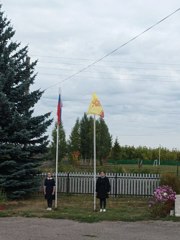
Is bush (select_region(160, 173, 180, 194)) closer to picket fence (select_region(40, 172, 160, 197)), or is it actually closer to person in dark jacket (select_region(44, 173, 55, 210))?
picket fence (select_region(40, 172, 160, 197))

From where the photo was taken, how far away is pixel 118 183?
2478 centimetres

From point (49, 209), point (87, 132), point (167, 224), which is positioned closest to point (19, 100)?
point (49, 209)

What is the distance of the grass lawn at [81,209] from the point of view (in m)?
15.8

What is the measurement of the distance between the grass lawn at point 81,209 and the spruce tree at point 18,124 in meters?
1.10

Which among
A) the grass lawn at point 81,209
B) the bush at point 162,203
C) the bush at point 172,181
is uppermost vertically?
the bush at point 172,181

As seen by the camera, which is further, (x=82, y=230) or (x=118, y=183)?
(x=118, y=183)

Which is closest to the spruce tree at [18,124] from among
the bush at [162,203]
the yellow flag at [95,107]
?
the yellow flag at [95,107]

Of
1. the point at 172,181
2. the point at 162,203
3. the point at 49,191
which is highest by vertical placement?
the point at 172,181

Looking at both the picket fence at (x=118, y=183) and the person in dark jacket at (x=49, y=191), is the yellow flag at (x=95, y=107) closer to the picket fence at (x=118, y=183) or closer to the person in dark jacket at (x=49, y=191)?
the person in dark jacket at (x=49, y=191)

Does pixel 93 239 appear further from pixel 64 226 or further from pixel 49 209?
pixel 49 209

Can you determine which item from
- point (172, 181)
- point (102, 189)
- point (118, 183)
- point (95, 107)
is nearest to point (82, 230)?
point (102, 189)

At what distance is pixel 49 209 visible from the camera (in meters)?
18.5

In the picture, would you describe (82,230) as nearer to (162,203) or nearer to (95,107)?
(162,203)

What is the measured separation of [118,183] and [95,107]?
23.6 feet
